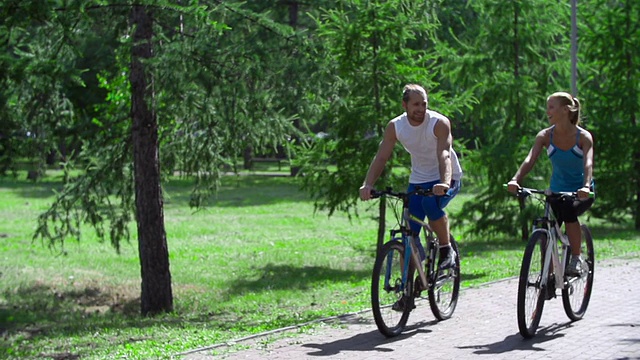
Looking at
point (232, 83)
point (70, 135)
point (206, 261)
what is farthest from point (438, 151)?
point (206, 261)

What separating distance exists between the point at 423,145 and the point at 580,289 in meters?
1.90

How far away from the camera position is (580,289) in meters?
8.45

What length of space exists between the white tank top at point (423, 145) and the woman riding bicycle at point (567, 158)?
2.17ft

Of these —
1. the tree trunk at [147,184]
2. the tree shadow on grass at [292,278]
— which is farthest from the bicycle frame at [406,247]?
the tree shadow on grass at [292,278]

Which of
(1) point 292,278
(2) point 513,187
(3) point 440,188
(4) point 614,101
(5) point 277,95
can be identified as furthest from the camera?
(4) point 614,101

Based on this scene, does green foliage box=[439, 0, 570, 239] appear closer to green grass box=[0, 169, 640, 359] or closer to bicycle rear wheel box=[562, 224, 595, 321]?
green grass box=[0, 169, 640, 359]

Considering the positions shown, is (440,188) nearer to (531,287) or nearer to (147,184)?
(531,287)

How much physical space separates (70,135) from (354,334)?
741cm

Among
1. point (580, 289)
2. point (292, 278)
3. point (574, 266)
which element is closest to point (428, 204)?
point (574, 266)

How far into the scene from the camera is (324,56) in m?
11.8

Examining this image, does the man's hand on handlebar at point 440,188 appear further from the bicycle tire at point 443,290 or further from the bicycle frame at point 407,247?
the bicycle tire at point 443,290

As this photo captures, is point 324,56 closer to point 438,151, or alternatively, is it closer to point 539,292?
point 438,151

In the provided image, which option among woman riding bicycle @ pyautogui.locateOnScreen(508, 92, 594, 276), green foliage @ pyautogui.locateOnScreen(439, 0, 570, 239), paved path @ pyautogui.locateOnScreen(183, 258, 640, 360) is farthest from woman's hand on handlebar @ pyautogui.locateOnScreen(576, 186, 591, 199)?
green foliage @ pyautogui.locateOnScreen(439, 0, 570, 239)

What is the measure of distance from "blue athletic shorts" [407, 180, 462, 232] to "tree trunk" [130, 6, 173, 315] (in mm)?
5587
